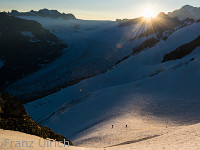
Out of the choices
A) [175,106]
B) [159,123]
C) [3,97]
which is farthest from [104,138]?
[175,106]

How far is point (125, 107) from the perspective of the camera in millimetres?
33562

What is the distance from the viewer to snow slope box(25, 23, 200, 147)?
24405 mm

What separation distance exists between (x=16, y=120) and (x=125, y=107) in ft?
71.2

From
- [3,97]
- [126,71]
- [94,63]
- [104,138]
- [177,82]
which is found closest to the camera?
[3,97]

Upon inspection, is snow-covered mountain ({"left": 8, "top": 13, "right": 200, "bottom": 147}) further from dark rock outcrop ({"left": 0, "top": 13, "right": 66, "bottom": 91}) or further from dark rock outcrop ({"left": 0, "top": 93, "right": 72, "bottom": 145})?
dark rock outcrop ({"left": 0, "top": 13, "right": 66, "bottom": 91})

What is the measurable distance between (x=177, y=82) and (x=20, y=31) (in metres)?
164

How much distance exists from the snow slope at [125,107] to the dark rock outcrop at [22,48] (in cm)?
4458

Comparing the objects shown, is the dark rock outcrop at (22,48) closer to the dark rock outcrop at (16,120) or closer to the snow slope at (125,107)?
the snow slope at (125,107)

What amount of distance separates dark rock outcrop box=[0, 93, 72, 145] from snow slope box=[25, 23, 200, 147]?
654cm

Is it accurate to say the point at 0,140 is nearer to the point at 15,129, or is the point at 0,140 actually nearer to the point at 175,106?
the point at 15,129

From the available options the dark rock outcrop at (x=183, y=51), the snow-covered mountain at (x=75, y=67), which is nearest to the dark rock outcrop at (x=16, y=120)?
the snow-covered mountain at (x=75, y=67)

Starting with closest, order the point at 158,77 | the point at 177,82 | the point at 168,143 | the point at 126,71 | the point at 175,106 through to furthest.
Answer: the point at 168,143
the point at 175,106
the point at 177,82
the point at 158,77
the point at 126,71

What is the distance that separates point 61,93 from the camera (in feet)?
176

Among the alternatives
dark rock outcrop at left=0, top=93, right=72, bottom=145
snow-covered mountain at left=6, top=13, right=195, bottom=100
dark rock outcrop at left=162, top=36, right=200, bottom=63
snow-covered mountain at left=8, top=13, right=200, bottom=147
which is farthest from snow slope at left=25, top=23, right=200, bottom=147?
snow-covered mountain at left=6, top=13, right=195, bottom=100
